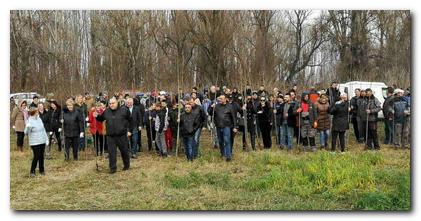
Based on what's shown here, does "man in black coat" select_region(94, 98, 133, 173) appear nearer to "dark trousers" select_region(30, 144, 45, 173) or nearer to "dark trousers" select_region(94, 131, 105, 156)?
"dark trousers" select_region(30, 144, 45, 173)

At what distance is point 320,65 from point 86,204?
42.4 ft

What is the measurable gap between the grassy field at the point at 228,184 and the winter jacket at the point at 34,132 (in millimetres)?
881

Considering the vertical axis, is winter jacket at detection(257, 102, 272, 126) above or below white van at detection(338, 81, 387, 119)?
below

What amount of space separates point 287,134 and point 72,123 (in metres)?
6.16

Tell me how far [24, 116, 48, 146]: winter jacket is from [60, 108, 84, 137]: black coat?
1.83m

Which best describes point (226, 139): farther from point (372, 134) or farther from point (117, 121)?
point (372, 134)

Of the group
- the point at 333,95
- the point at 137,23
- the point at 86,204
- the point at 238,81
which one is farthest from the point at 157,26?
the point at 86,204

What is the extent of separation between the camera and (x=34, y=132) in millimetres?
9898

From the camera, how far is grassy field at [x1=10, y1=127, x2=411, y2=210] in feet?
24.8

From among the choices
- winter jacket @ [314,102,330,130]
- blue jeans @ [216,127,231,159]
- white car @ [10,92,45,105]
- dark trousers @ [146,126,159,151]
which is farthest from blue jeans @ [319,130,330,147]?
white car @ [10,92,45,105]

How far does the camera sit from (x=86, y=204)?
25.8ft

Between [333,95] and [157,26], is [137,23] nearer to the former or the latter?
[157,26]

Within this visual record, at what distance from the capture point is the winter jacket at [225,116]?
11422 mm

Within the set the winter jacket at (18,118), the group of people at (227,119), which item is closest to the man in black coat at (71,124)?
the group of people at (227,119)
